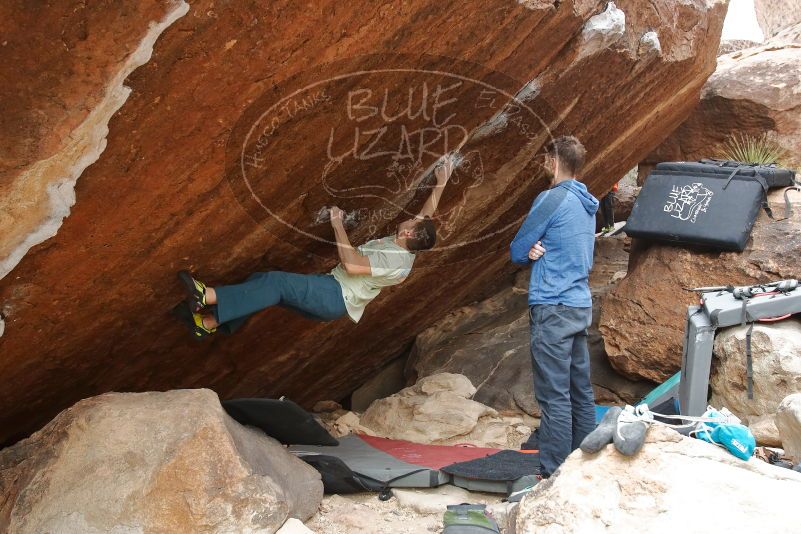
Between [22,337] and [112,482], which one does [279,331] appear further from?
[112,482]

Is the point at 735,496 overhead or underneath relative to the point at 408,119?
underneath

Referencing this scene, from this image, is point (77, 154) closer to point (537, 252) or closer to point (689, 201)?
point (537, 252)

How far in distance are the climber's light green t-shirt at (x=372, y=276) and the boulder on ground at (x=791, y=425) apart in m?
2.20

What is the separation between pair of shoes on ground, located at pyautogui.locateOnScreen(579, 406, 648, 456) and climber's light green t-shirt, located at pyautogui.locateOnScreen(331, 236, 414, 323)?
1913 mm

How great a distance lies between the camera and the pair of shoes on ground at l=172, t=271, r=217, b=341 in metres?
4.05

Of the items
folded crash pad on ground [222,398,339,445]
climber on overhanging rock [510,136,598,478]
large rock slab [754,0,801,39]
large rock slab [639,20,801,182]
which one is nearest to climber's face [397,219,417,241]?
climber on overhanging rock [510,136,598,478]

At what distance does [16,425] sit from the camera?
15.3 feet

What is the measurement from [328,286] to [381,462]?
1.08 meters

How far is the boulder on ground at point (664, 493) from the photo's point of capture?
2.46 metres

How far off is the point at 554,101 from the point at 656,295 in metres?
1.81

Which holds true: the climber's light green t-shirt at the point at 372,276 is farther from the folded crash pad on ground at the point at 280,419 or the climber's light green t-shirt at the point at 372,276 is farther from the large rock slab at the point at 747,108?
the large rock slab at the point at 747,108

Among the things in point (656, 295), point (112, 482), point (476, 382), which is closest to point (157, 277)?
point (112, 482)

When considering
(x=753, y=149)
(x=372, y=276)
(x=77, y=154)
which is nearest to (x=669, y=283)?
(x=372, y=276)

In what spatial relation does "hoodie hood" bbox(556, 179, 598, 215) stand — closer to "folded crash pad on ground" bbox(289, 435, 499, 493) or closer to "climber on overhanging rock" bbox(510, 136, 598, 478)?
"climber on overhanging rock" bbox(510, 136, 598, 478)
